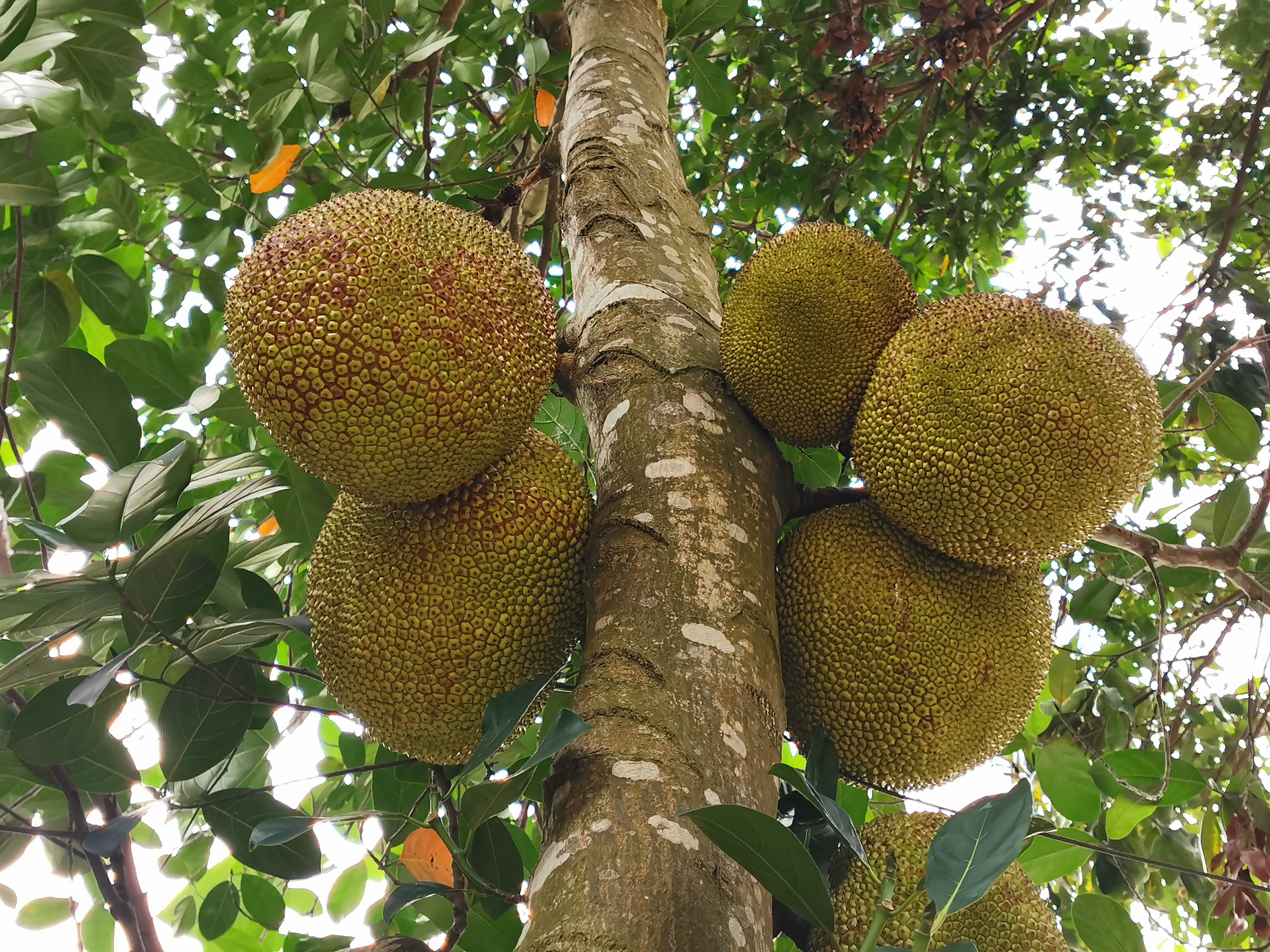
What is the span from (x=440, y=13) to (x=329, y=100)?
16.7 inches

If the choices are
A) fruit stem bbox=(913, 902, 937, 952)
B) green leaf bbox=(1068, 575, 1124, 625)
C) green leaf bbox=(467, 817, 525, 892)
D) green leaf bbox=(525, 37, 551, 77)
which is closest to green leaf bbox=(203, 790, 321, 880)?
green leaf bbox=(467, 817, 525, 892)

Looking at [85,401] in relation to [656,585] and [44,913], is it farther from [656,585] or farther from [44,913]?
[44,913]

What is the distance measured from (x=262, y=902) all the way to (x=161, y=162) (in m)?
1.35

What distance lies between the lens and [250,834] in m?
1.20

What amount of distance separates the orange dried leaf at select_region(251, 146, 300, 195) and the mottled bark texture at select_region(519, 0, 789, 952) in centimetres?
62

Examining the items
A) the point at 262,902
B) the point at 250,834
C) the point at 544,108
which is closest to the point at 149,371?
the point at 250,834

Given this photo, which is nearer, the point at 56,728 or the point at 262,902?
the point at 56,728

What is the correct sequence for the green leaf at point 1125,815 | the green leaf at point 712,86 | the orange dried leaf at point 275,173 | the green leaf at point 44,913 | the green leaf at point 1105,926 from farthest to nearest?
the green leaf at point 712,86, the orange dried leaf at point 275,173, the green leaf at point 44,913, the green leaf at point 1125,815, the green leaf at point 1105,926

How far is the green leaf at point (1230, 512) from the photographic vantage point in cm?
150

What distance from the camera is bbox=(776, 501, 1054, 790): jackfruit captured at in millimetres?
1195

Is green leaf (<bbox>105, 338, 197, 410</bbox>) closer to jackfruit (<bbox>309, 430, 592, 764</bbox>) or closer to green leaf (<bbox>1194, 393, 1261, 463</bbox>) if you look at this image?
jackfruit (<bbox>309, 430, 592, 764</bbox>)

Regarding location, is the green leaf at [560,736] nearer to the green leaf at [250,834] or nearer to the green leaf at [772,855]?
the green leaf at [772,855]

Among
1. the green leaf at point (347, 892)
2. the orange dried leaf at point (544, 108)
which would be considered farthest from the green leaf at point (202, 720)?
the orange dried leaf at point (544, 108)

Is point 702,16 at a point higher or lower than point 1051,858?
higher
